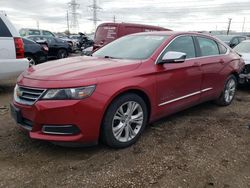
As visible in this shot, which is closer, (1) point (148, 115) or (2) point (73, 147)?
(2) point (73, 147)

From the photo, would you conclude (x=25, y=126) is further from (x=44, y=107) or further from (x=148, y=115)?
(x=148, y=115)

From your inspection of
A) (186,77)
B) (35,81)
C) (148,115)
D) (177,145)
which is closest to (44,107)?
(35,81)

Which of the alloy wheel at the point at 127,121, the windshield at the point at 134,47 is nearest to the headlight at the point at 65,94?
the alloy wheel at the point at 127,121

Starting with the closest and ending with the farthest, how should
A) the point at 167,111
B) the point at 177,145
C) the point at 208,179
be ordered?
the point at 208,179 → the point at 177,145 → the point at 167,111

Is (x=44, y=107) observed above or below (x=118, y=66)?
below

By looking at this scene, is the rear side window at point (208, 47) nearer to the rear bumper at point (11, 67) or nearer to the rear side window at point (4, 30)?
the rear bumper at point (11, 67)

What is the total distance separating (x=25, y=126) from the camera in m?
3.28

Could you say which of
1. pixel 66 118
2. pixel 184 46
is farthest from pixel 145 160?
pixel 184 46

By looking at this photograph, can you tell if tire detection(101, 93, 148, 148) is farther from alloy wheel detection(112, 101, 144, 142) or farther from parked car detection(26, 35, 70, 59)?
parked car detection(26, 35, 70, 59)

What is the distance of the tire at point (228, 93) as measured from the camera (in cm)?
550

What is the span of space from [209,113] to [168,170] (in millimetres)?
2407

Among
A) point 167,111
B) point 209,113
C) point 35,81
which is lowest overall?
point 209,113

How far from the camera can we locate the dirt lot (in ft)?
9.31

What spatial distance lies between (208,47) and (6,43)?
4.01 metres
